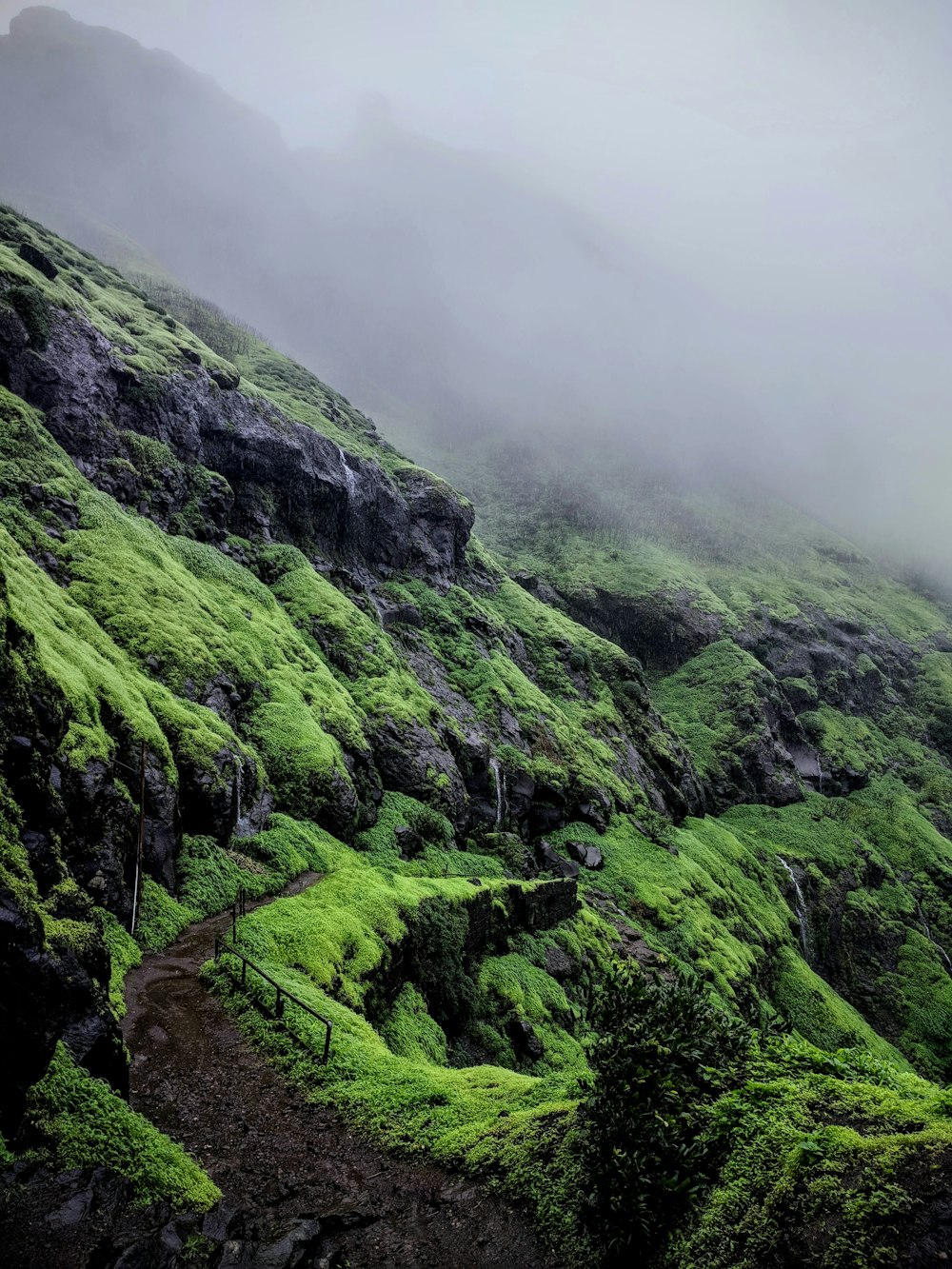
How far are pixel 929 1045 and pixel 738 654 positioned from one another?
2252 inches

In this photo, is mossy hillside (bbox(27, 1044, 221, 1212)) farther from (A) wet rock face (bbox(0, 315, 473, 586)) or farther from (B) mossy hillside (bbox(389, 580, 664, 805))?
(B) mossy hillside (bbox(389, 580, 664, 805))

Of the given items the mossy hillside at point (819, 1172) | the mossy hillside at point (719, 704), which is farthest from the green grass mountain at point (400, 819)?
the mossy hillside at point (719, 704)

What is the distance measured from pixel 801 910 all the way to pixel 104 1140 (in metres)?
77.8

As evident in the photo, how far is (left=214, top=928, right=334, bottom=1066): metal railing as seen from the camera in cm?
1402

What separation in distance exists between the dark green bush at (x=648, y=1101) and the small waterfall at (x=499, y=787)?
123ft

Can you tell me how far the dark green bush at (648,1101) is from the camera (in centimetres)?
764

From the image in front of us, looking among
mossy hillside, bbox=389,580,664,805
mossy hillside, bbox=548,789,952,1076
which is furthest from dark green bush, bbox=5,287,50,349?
mossy hillside, bbox=548,789,952,1076

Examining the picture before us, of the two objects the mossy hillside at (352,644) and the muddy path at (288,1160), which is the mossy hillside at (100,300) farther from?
the muddy path at (288,1160)

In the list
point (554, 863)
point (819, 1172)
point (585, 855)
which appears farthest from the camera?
point (585, 855)

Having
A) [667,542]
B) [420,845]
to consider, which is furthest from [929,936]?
[667,542]

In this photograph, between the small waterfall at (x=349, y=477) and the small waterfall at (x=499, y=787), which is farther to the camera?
the small waterfall at (x=349, y=477)

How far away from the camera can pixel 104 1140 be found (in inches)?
371

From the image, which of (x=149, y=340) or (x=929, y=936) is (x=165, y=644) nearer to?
(x=149, y=340)

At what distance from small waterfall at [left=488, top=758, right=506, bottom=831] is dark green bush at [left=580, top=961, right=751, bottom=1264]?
37634 mm
